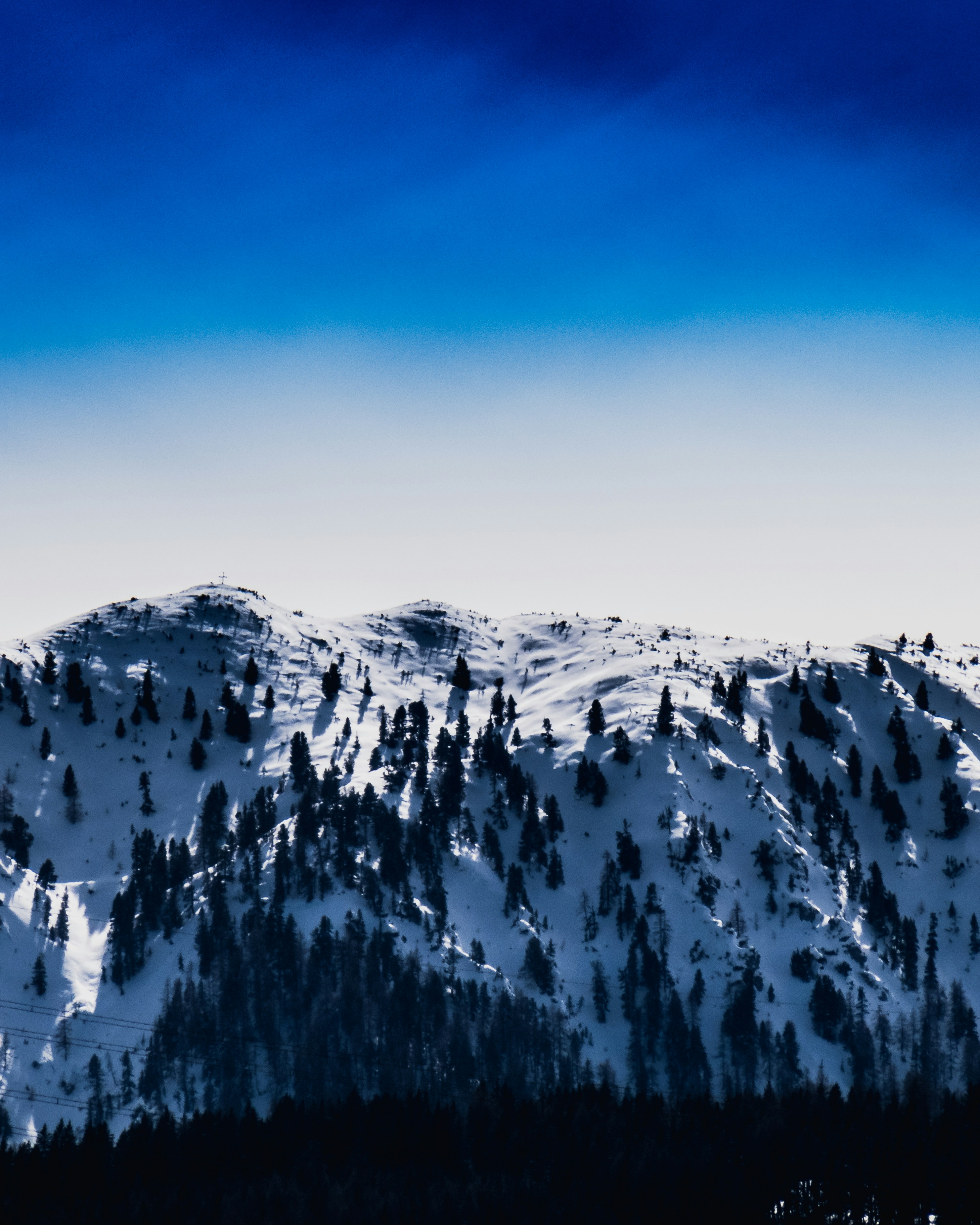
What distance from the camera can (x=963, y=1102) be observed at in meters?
199

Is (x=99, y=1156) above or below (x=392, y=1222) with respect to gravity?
above

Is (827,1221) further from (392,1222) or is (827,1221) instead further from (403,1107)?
(403,1107)

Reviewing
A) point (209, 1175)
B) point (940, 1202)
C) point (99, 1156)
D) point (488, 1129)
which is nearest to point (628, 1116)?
point (488, 1129)

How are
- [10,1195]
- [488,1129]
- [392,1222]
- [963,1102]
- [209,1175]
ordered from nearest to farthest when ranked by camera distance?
[392,1222]
[10,1195]
[209,1175]
[488,1129]
[963,1102]

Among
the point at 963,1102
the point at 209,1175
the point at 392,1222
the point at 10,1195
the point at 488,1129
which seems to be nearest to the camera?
the point at 392,1222

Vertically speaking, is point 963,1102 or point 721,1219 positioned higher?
point 963,1102

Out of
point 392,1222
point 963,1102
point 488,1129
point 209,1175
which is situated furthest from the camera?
point 963,1102

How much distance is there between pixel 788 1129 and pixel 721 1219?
29037 mm

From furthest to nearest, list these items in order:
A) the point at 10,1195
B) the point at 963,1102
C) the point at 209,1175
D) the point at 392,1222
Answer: the point at 963,1102 < the point at 209,1175 < the point at 10,1195 < the point at 392,1222

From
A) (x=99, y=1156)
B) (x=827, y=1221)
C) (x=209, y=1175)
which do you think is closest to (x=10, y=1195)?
(x=99, y=1156)

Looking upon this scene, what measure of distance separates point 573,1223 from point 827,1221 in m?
33.4

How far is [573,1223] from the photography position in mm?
146875

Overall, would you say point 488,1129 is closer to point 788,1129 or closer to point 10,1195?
point 788,1129

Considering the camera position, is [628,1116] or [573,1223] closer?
[573,1223]
